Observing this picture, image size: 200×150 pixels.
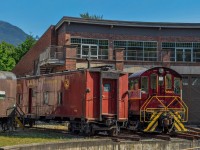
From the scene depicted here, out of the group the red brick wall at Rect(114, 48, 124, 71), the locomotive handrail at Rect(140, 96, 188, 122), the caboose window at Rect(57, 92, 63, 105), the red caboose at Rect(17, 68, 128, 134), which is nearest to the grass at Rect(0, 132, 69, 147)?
the red caboose at Rect(17, 68, 128, 134)

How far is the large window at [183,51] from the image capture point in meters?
38.6

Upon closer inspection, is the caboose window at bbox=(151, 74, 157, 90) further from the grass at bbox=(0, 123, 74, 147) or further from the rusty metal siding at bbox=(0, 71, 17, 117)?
the rusty metal siding at bbox=(0, 71, 17, 117)

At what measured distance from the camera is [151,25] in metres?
38.5

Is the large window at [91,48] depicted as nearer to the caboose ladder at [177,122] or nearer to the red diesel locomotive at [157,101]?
the red diesel locomotive at [157,101]

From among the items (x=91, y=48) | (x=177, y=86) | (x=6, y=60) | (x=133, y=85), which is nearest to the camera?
(x=177, y=86)

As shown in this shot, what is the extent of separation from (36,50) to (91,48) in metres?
11.3

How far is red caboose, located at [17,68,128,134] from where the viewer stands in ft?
63.1

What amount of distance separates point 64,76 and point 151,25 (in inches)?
749

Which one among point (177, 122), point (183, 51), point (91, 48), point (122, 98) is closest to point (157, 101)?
point (177, 122)

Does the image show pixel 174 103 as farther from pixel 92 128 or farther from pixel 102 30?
pixel 102 30

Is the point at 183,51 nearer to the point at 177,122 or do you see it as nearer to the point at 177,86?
the point at 177,86

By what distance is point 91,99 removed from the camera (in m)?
19.2

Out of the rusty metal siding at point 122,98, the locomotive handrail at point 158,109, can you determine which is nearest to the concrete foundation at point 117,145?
the rusty metal siding at point 122,98

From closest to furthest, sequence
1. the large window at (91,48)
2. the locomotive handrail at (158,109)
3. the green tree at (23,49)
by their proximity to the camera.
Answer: the locomotive handrail at (158,109) → the large window at (91,48) → the green tree at (23,49)
